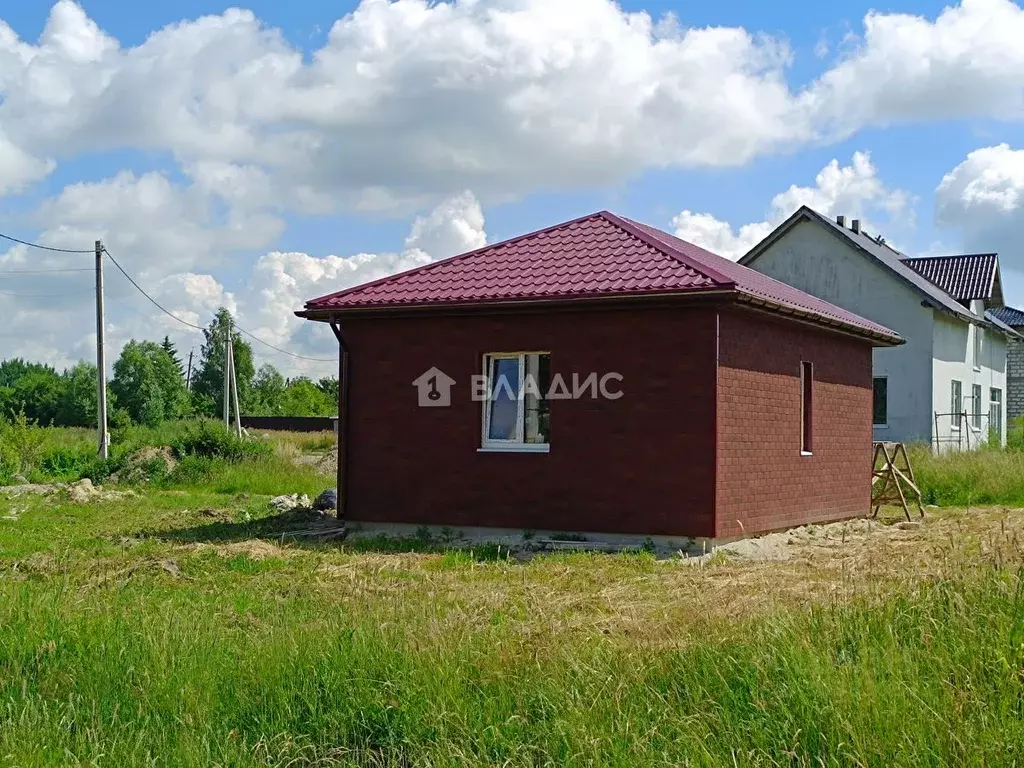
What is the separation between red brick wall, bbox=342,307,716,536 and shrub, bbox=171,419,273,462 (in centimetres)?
1175

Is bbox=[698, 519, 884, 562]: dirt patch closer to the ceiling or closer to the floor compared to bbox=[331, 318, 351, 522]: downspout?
closer to the floor

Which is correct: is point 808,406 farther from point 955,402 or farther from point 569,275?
point 955,402

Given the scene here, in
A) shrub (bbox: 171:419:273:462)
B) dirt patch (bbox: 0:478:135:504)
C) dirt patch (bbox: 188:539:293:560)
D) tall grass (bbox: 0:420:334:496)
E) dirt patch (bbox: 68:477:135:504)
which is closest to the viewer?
dirt patch (bbox: 188:539:293:560)

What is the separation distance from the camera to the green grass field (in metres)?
5.35

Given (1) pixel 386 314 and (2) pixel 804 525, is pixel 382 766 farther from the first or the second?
(2) pixel 804 525

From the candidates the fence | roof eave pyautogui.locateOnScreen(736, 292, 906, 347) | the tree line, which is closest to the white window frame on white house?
roof eave pyautogui.locateOnScreen(736, 292, 906, 347)

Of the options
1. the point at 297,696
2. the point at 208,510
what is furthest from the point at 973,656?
the point at 208,510

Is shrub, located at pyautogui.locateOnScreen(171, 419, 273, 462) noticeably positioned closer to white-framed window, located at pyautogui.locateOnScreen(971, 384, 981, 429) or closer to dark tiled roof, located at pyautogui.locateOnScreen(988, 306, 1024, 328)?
white-framed window, located at pyautogui.locateOnScreen(971, 384, 981, 429)

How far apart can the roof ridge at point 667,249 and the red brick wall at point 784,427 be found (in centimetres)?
55

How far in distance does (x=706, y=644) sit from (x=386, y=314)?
9.94 m

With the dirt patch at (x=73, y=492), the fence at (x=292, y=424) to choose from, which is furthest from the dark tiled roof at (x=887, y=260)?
the fence at (x=292, y=424)

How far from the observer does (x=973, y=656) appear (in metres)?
5.71

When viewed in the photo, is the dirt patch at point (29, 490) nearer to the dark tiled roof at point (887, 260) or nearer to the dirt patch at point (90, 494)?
the dirt patch at point (90, 494)

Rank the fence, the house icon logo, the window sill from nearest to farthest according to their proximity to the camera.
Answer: the window sill, the house icon logo, the fence
